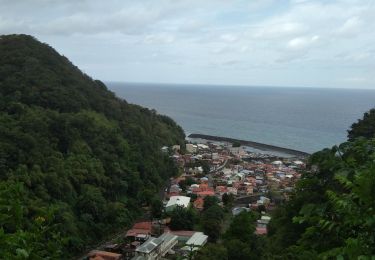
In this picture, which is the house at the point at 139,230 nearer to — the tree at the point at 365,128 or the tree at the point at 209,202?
the tree at the point at 209,202

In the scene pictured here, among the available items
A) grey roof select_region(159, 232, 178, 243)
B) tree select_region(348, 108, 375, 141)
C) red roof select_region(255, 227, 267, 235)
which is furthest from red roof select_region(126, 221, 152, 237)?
tree select_region(348, 108, 375, 141)

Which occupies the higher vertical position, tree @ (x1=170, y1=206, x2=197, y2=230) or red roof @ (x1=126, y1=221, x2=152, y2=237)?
tree @ (x1=170, y1=206, x2=197, y2=230)

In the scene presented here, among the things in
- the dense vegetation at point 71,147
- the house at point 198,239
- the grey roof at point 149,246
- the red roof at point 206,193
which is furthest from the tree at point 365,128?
the dense vegetation at point 71,147

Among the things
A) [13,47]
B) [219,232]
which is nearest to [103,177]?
[219,232]

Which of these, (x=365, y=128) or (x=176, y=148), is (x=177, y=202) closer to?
(x=365, y=128)

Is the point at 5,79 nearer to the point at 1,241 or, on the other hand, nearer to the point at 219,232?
the point at 219,232

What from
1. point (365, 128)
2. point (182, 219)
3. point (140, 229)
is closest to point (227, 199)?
point (182, 219)

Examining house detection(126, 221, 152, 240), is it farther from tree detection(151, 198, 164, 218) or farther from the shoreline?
the shoreline
